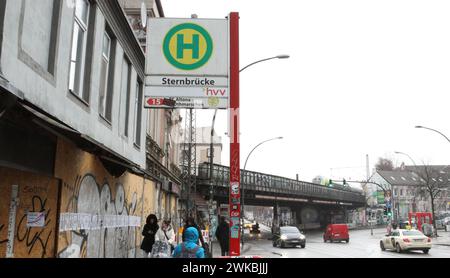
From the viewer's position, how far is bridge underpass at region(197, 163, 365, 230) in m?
40.9

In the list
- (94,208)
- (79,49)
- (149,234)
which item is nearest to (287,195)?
(149,234)

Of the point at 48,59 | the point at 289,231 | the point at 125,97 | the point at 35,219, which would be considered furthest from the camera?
the point at 289,231

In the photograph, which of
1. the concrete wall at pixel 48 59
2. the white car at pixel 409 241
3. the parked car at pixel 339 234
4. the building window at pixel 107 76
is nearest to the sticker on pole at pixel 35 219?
the concrete wall at pixel 48 59

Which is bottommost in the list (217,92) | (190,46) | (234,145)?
(234,145)

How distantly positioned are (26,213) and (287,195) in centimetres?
5178

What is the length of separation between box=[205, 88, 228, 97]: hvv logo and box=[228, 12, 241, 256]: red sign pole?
32 cm

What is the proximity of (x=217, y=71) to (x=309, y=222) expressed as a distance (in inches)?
3099

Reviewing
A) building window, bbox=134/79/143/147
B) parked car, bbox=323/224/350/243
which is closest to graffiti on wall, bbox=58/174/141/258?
building window, bbox=134/79/143/147

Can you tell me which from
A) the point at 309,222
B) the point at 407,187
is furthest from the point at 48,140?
the point at 407,187

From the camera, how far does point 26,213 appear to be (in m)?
7.62

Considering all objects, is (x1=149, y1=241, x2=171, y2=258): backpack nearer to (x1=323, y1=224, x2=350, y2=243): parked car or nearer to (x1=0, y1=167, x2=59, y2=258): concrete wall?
(x1=0, y1=167, x2=59, y2=258): concrete wall

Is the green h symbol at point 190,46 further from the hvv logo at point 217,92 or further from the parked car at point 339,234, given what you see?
the parked car at point 339,234

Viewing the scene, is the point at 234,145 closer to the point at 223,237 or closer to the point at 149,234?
the point at 149,234
